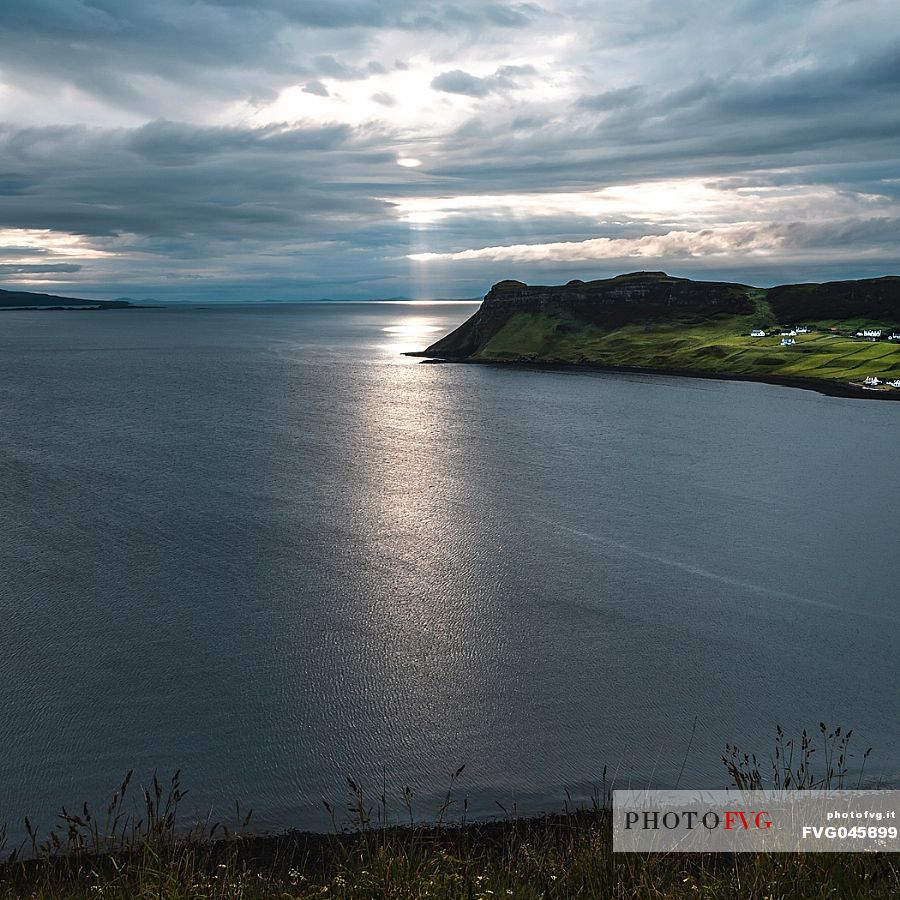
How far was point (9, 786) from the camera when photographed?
824 inches

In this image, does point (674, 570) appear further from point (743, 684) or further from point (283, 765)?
point (283, 765)

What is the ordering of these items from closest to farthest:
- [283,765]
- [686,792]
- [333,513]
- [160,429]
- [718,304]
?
1. [686,792]
2. [283,765]
3. [333,513]
4. [160,429]
5. [718,304]

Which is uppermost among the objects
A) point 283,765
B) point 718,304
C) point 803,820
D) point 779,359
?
point 718,304

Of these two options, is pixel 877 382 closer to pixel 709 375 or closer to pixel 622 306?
pixel 709 375

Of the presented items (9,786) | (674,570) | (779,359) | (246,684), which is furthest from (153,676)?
(779,359)

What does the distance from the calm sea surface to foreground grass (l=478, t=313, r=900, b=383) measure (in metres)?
62.0

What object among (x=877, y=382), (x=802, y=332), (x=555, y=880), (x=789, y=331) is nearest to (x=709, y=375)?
(x=877, y=382)

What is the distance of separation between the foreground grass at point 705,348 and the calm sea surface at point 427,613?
62.0m

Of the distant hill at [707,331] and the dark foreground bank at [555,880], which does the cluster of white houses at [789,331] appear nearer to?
the distant hill at [707,331]

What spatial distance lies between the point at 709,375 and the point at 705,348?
18.4 meters

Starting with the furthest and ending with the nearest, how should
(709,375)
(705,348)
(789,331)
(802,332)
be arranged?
(789,331) → (802,332) → (705,348) → (709,375)

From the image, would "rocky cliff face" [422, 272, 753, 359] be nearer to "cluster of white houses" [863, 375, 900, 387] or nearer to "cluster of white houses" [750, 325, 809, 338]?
"cluster of white houses" [750, 325, 809, 338]

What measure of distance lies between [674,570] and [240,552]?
857 inches

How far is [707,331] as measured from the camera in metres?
180
